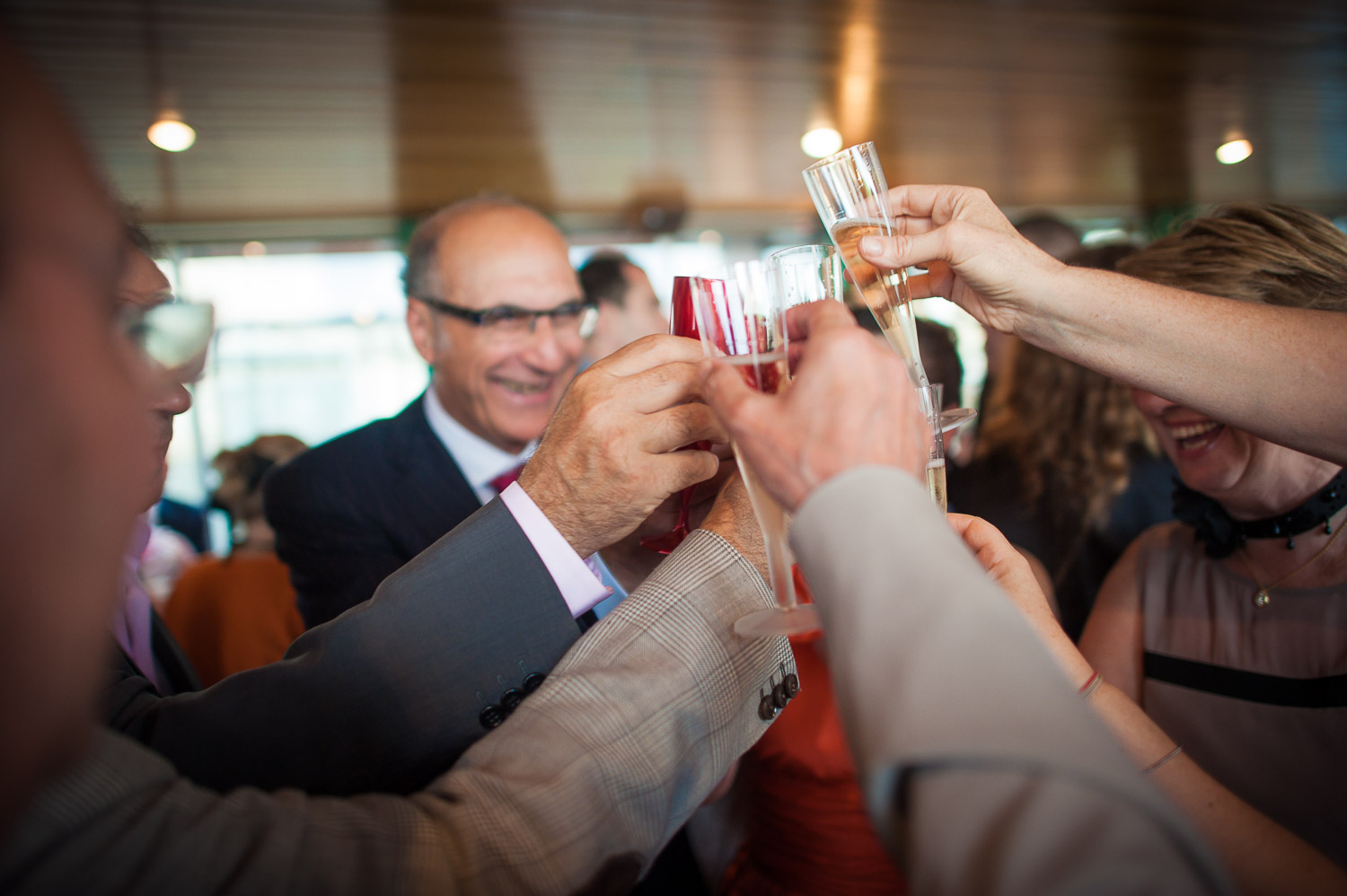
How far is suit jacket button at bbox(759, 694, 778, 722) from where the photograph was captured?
103 cm

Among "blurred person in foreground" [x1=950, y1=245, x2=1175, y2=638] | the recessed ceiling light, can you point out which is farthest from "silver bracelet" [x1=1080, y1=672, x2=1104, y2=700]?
the recessed ceiling light

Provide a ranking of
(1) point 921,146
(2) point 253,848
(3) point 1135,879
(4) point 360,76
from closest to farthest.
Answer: (3) point 1135,879
(2) point 253,848
(4) point 360,76
(1) point 921,146

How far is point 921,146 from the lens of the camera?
678 cm

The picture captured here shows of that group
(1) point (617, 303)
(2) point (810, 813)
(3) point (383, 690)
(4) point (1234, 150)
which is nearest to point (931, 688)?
(3) point (383, 690)

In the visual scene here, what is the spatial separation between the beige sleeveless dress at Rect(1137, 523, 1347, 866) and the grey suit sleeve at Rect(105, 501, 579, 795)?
1.35 meters

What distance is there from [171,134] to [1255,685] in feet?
20.0

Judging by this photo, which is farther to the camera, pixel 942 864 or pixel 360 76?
pixel 360 76

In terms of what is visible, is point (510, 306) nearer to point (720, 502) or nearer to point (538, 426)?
point (538, 426)

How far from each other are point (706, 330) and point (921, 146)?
664 centimetres

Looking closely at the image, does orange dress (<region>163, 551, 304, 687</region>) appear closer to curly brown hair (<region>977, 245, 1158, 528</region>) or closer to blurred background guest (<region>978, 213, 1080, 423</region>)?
curly brown hair (<region>977, 245, 1158, 528</region>)

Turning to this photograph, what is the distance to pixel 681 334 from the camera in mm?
1216

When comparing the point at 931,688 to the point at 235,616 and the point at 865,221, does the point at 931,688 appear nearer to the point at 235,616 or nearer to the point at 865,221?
the point at 865,221

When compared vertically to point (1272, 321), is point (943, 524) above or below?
below

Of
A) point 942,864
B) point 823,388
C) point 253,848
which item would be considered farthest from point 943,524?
point 253,848
